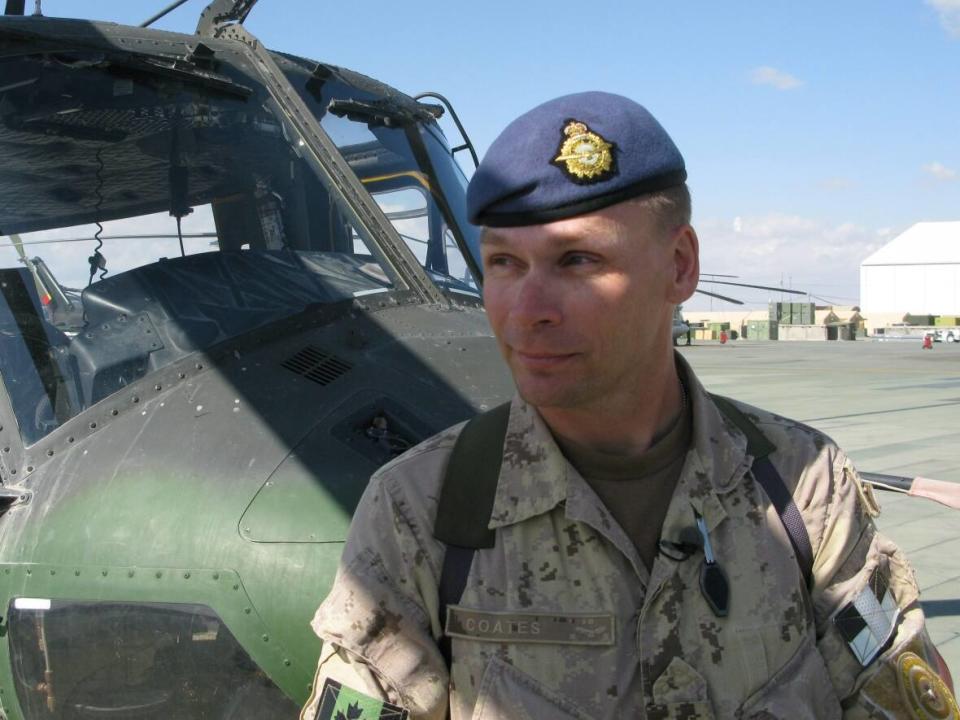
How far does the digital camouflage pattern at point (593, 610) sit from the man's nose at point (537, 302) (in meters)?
0.21

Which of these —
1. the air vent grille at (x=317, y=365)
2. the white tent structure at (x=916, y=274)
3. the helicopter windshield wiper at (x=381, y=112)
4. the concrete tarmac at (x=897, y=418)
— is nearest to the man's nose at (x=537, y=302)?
the air vent grille at (x=317, y=365)

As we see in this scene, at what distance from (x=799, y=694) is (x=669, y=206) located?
2.37ft

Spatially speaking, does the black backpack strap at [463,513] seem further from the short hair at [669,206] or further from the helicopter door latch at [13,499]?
the helicopter door latch at [13,499]

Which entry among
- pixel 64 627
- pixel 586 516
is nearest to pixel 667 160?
pixel 586 516

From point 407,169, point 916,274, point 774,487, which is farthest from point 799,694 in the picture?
point 916,274

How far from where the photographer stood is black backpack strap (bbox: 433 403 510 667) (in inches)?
65.8

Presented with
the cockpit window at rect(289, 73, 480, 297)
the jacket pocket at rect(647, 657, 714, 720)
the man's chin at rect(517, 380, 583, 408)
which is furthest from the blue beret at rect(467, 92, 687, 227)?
the cockpit window at rect(289, 73, 480, 297)

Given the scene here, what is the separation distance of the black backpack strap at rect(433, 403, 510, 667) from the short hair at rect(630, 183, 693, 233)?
0.42m

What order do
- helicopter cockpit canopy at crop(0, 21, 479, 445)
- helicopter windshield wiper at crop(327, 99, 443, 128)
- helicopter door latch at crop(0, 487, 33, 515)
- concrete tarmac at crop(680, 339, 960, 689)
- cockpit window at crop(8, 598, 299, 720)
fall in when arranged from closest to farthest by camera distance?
cockpit window at crop(8, 598, 299, 720) → helicopter door latch at crop(0, 487, 33, 515) → helicopter cockpit canopy at crop(0, 21, 479, 445) → helicopter windshield wiper at crop(327, 99, 443, 128) → concrete tarmac at crop(680, 339, 960, 689)

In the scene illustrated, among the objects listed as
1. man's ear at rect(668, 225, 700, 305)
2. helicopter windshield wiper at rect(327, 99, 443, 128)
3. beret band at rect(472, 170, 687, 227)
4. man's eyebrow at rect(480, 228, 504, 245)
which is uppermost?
helicopter windshield wiper at rect(327, 99, 443, 128)

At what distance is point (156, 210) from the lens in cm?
384

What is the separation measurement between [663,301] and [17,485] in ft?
6.41

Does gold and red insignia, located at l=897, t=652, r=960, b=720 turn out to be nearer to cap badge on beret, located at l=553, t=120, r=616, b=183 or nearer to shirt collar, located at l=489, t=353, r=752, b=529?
shirt collar, located at l=489, t=353, r=752, b=529

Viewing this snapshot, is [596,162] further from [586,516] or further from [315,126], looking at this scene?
[315,126]
